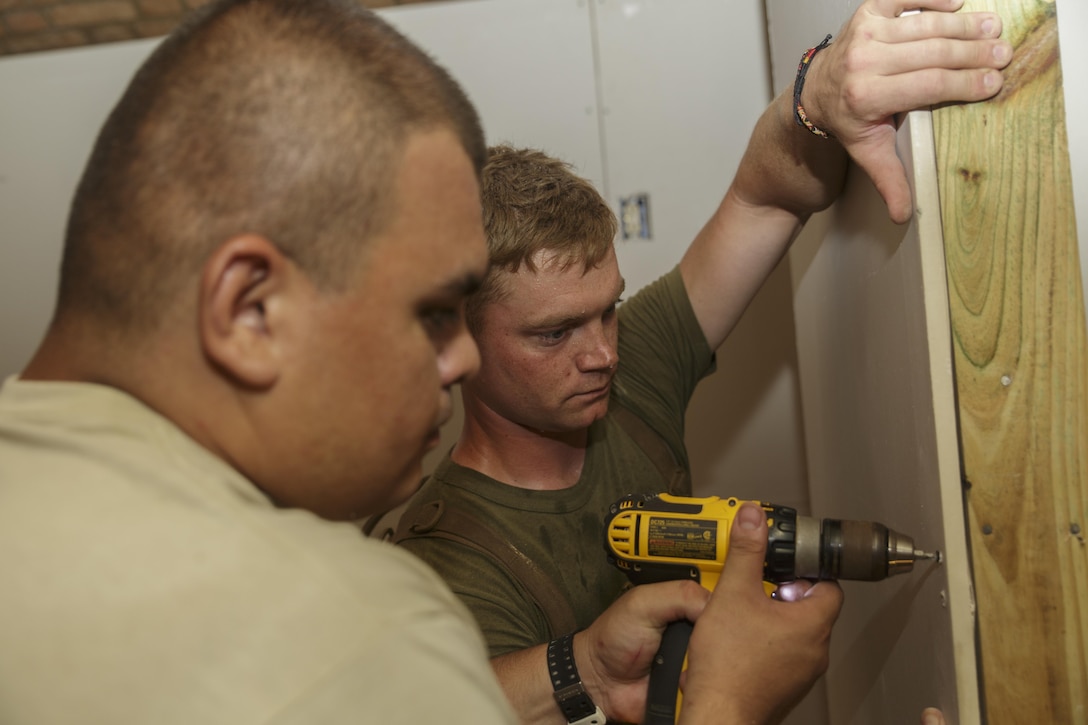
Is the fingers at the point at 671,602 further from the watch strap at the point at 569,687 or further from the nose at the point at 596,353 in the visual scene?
the nose at the point at 596,353

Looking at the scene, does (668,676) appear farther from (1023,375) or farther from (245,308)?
(245,308)

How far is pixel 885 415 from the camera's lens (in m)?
1.21

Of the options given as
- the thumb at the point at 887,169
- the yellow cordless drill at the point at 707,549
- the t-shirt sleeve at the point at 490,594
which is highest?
the thumb at the point at 887,169

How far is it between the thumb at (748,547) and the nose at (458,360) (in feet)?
1.64

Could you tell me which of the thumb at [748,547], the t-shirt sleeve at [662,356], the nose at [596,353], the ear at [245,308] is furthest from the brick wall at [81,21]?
the ear at [245,308]

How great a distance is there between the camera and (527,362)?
142cm

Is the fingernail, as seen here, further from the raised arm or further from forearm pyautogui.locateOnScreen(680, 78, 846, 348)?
forearm pyautogui.locateOnScreen(680, 78, 846, 348)

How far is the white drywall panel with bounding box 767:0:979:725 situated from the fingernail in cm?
19

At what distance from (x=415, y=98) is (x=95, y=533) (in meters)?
0.39

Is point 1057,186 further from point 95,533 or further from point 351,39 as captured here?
point 95,533

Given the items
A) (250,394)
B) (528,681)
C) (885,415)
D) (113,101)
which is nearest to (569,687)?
(528,681)

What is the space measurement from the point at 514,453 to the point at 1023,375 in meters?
0.80

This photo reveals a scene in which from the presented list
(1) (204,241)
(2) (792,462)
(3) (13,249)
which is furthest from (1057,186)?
(3) (13,249)

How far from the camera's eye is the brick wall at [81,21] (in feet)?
8.00
